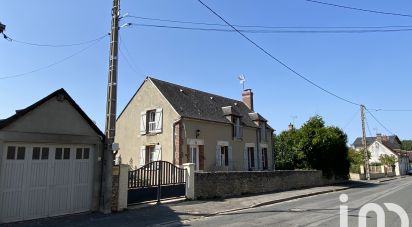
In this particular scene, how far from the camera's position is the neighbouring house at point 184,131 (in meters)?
21.6

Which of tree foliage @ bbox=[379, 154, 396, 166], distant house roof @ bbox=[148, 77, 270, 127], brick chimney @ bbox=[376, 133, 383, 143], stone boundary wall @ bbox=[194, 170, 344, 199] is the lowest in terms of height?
stone boundary wall @ bbox=[194, 170, 344, 199]

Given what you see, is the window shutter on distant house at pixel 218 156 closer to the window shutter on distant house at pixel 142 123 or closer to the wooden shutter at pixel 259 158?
the wooden shutter at pixel 259 158

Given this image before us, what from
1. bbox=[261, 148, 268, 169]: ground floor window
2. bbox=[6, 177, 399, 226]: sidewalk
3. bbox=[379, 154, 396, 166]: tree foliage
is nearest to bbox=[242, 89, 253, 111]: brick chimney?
Answer: bbox=[261, 148, 268, 169]: ground floor window

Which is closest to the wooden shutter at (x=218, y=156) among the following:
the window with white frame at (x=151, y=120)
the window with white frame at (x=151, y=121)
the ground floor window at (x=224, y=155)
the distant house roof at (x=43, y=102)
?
the ground floor window at (x=224, y=155)

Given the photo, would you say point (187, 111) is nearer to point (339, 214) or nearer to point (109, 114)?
point (109, 114)

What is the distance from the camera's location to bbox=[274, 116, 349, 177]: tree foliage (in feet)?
94.9

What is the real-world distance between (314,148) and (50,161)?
889 inches

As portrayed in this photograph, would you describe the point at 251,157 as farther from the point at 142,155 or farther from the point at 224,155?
the point at 142,155

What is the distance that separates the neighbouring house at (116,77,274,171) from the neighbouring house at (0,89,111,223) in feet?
30.0

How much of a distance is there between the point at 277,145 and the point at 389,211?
18.2 meters

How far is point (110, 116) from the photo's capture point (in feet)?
39.9

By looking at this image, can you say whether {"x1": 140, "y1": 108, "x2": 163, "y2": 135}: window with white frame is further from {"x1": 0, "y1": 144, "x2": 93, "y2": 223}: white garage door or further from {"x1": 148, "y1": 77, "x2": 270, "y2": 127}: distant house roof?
{"x1": 0, "y1": 144, "x2": 93, "y2": 223}: white garage door

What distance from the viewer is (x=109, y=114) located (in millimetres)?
12156

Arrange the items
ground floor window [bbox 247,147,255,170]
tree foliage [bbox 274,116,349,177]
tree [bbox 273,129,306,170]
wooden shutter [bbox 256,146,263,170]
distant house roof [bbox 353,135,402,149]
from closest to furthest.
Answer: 1. ground floor window [bbox 247,147,255,170]
2. wooden shutter [bbox 256,146,263,170]
3. tree foliage [bbox 274,116,349,177]
4. tree [bbox 273,129,306,170]
5. distant house roof [bbox 353,135,402,149]
